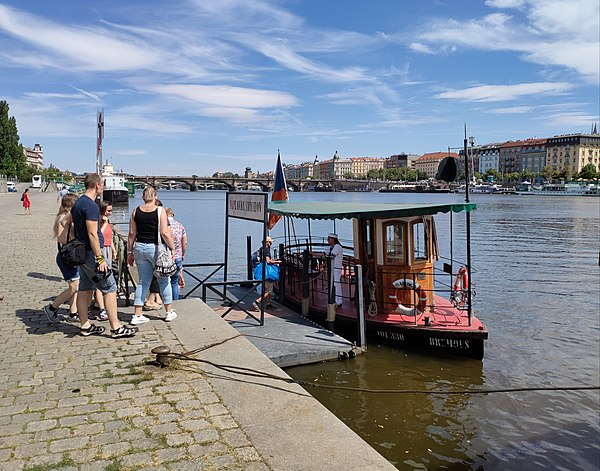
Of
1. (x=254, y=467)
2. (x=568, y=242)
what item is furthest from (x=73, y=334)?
(x=568, y=242)

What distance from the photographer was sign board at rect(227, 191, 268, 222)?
9.23 m

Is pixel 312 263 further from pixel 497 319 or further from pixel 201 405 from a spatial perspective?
pixel 201 405

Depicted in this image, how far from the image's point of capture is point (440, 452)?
25.1ft

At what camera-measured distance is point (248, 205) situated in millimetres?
9867

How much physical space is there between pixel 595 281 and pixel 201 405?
22173 mm

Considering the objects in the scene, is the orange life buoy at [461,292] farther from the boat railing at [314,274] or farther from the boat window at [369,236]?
the boat railing at [314,274]

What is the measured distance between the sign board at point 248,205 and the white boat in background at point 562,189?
164m

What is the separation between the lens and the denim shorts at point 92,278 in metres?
6.89

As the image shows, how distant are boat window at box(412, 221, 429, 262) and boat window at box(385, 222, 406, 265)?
0.98 feet

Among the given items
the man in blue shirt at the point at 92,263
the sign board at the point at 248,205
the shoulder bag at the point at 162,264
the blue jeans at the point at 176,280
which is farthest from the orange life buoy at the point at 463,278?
the man in blue shirt at the point at 92,263

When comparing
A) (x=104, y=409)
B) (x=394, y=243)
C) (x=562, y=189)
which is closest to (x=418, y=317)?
(x=394, y=243)

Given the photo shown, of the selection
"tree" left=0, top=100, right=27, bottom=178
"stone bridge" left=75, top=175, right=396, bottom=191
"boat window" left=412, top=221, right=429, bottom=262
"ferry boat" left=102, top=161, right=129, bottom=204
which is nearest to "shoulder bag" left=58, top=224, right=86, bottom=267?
"boat window" left=412, top=221, right=429, bottom=262

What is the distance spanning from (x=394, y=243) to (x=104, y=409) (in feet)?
25.0

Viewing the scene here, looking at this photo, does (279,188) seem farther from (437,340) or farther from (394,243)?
(437,340)
